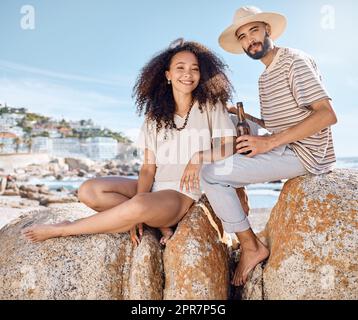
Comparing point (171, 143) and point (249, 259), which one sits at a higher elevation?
point (171, 143)

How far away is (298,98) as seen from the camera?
3992 mm

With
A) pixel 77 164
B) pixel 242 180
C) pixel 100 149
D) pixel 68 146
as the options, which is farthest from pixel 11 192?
pixel 68 146

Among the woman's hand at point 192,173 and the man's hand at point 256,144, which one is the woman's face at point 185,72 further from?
the man's hand at point 256,144

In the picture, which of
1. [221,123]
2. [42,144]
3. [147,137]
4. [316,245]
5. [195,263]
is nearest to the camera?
[316,245]

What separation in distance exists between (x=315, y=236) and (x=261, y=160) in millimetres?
864

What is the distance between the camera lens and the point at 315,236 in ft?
12.2

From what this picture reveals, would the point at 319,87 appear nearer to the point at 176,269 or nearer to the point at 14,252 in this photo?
the point at 176,269

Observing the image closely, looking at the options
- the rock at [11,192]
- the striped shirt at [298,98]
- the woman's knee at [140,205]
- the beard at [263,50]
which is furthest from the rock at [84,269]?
the rock at [11,192]

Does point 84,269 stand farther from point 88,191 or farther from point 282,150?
point 282,150

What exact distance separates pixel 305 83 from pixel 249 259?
Result: 1.78m

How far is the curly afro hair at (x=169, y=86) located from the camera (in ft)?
15.3

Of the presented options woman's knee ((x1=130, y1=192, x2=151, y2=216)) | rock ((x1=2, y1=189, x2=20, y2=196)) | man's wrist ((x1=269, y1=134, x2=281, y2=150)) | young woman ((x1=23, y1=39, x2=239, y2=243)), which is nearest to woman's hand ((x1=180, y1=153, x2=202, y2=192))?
young woman ((x1=23, y1=39, x2=239, y2=243))

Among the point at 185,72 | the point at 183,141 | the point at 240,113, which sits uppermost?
the point at 185,72

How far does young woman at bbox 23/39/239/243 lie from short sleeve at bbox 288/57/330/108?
82cm
